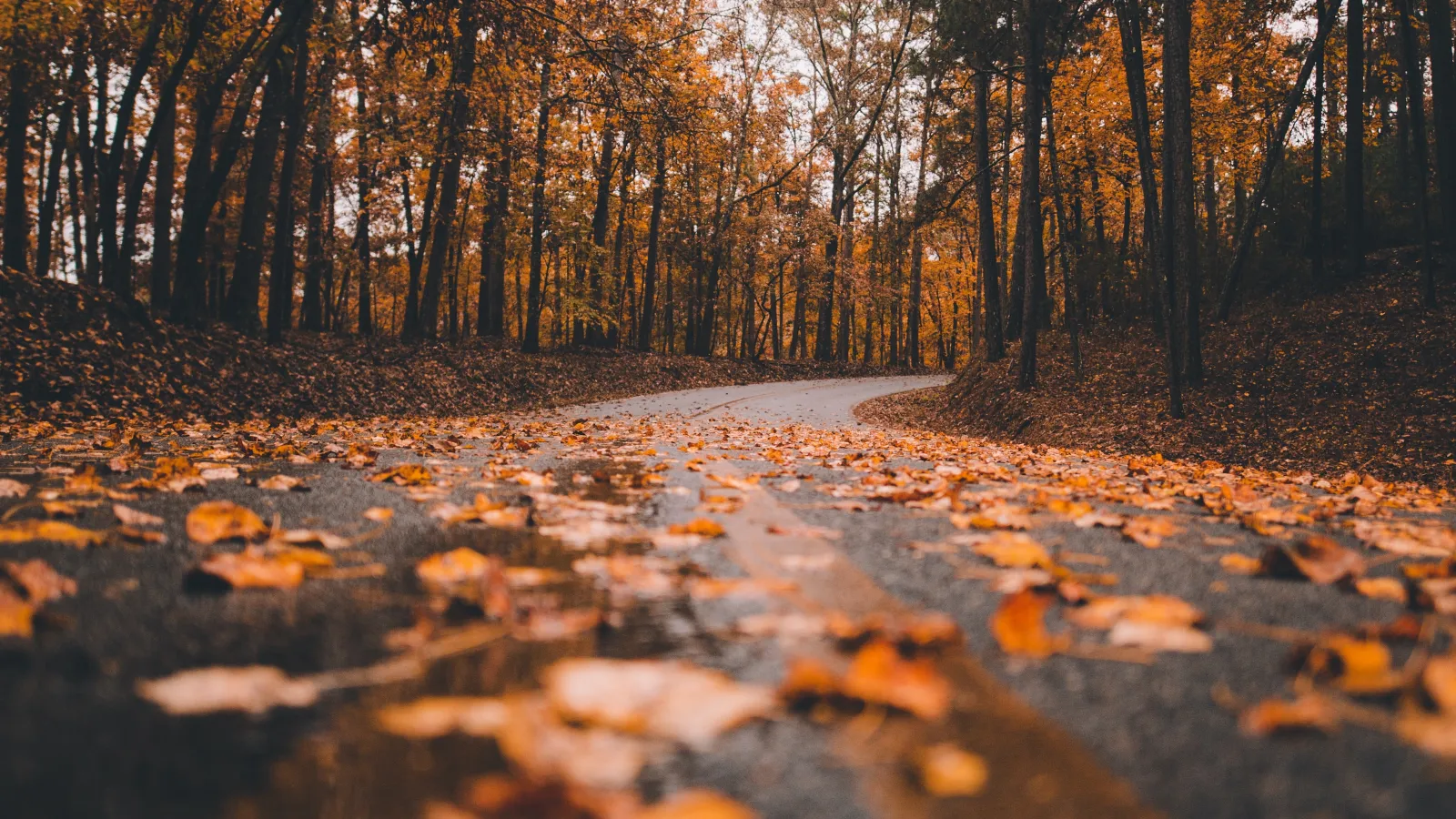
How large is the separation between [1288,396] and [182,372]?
48.2ft

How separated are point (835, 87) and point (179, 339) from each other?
2675cm

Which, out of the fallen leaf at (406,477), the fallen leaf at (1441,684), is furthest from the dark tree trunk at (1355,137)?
the fallen leaf at (406,477)

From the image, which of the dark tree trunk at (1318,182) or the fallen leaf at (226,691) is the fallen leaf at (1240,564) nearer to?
the fallen leaf at (226,691)

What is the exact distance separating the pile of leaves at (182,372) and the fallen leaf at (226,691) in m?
8.09

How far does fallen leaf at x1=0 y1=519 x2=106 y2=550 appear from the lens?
2.03m

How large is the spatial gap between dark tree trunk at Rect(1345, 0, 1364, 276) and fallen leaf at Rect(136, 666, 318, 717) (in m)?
17.5

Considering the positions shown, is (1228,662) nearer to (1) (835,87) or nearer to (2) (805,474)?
(2) (805,474)

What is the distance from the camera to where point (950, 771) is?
0.96m

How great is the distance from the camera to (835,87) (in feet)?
99.7

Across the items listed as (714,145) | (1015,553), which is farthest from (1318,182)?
(1015,553)

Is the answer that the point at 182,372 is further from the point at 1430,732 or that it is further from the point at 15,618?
the point at 1430,732

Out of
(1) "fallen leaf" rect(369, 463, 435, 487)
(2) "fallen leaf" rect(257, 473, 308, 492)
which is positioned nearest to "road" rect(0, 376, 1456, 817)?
(2) "fallen leaf" rect(257, 473, 308, 492)

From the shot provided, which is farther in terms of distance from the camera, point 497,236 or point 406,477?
point 497,236

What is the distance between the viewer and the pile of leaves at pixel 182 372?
7789 mm
